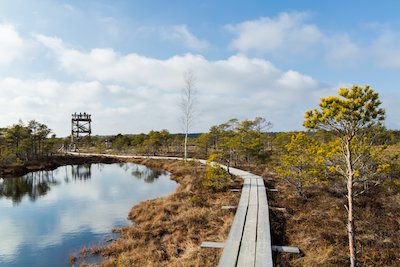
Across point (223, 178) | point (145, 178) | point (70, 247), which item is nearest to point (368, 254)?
point (223, 178)

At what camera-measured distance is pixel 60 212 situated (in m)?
16.8

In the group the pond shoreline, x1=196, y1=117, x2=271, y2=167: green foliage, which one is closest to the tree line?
the pond shoreline

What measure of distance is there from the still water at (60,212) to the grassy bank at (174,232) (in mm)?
1395

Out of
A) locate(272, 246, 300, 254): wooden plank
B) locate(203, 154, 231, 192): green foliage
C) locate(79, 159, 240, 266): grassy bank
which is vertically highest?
locate(203, 154, 231, 192): green foliage

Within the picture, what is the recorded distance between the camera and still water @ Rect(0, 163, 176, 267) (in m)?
11.2

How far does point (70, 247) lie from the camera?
11.4 meters

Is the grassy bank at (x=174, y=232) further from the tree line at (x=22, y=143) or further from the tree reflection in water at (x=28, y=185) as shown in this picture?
the tree line at (x=22, y=143)

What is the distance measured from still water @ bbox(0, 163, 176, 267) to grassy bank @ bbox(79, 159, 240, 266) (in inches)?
54.9

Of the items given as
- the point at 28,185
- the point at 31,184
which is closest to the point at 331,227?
the point at 28,185

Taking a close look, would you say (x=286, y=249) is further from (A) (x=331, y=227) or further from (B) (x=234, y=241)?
(A) (x=331, y=227)

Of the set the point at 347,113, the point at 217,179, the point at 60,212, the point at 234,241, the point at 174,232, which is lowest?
the point at 60,212

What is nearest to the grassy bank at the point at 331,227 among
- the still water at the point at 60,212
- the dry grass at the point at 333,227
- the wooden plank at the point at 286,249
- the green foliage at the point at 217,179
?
the dry grass at the point at 333,227

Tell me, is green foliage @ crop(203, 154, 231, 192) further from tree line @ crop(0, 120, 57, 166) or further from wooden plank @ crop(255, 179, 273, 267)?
tree line @ crop(0, 120, 57, 166)

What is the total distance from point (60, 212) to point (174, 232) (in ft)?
31.8
